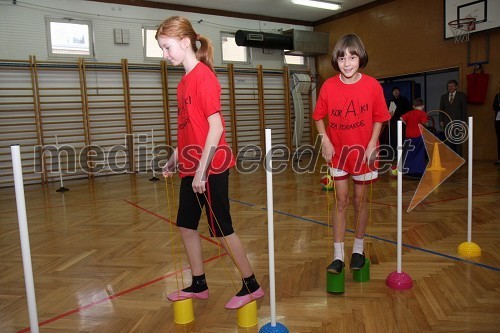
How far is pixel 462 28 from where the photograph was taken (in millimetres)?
6840

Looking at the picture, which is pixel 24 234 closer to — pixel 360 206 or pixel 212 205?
pixel 212 205

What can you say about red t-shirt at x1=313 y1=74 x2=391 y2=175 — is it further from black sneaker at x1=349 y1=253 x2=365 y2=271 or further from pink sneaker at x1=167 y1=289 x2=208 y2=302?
pink sneaker at x1=167 y1=289 x2=208 y2=302

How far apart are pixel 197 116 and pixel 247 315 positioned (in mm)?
842

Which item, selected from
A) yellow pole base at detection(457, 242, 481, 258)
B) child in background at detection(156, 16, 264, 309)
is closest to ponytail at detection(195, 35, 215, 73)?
child in background at detection(156, 16, 264, 309)

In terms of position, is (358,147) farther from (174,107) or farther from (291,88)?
(291,88)

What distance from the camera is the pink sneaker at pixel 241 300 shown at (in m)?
1.76

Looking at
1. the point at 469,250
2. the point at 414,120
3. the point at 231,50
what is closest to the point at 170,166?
the point at 469,250

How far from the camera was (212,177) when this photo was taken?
5.45 feet

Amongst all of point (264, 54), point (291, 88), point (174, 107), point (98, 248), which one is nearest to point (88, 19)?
point (174, 107)

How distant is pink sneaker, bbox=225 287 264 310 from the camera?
176 cm

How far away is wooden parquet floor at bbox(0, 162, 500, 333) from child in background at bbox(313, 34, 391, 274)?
11.2 inches

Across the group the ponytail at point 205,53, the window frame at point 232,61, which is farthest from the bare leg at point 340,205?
the window frame at point 232,61

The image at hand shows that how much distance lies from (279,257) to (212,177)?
1034 millimetres

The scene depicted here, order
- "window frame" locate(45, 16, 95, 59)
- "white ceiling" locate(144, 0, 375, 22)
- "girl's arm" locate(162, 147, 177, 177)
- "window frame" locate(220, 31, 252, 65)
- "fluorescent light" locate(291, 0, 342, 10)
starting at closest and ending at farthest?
1. "girl's arm" locate(162, 147, 177, 177)
2. "window frame" locate(45, 16, 95, 59)
3. "fluorescent light" locate(291, 0, 342, 10)
4. "white ceiling" locate(144, 0, 375, 22)
5. "window frame" locate(220, 31, 252, 65)
